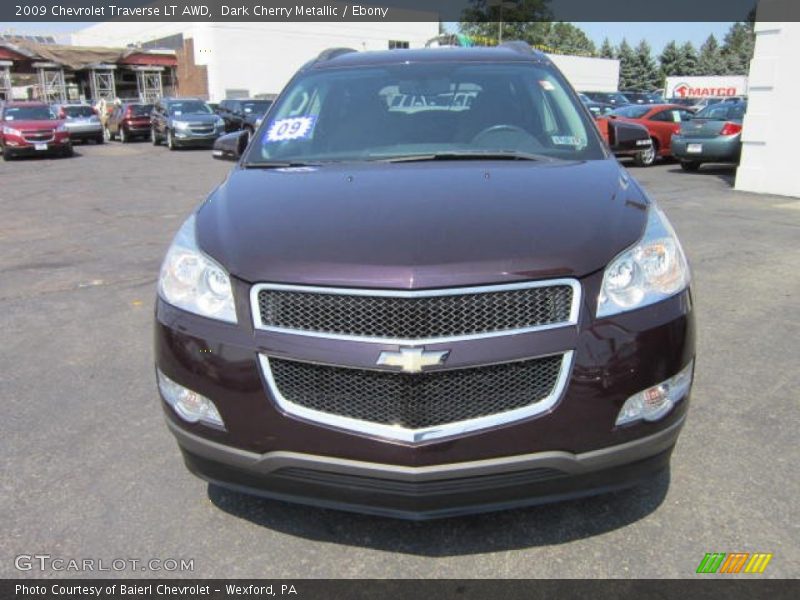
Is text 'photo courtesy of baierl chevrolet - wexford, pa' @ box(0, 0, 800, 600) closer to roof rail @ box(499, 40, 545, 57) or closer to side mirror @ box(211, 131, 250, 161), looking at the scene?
side mirror @ box(211, 131, 250, 161)

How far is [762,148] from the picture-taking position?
1203cm

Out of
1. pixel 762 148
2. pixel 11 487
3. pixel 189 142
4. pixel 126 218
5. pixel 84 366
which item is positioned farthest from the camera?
pixel 189 142

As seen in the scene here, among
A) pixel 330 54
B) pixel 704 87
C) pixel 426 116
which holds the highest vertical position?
pixel 330 54

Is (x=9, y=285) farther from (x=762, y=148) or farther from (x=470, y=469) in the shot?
(x=762, y=148)

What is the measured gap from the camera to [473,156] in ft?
11.1

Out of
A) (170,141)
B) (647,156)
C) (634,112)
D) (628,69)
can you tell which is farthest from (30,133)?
(628,69)

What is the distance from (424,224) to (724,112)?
15.1m

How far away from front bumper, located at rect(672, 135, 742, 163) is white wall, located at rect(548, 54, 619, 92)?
152 ft

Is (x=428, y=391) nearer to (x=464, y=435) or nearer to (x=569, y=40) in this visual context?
(x=464, y=435)

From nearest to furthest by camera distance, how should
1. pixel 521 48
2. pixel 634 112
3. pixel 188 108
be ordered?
pixel 521 48 < pixel 634 112 < pixel 188 108

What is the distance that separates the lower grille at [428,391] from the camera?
2.21 meters

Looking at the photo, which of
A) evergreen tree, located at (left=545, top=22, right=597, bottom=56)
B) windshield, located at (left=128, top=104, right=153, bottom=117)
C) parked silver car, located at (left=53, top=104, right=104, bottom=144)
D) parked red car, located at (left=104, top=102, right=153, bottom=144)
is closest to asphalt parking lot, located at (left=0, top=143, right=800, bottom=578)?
parked silver car, located at (left=53, top=104, right=104, bottom=144)
